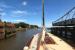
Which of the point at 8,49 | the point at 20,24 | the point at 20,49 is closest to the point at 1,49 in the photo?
the point at 8,49

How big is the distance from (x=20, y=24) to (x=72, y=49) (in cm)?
18727

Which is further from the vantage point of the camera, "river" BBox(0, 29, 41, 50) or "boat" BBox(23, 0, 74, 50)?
"river" BBox(0, 29, 41, 50)

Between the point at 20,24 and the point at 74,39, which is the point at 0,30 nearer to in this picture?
the point at 74,39

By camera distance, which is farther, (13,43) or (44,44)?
(13,43)

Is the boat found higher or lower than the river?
higher

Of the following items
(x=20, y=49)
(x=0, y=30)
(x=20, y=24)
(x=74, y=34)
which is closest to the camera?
(x=74, y=34)

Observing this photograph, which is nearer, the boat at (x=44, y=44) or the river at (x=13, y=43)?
the boat at (x=44, y=44)

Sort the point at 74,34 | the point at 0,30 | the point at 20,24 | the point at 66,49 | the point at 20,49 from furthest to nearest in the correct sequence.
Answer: the point at 20,24, the point at 0,30, the point at 20,49, the point at 74,34, the point at 66,49

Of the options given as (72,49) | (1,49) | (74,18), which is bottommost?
(1,49)

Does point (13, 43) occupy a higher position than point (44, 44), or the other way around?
point (44, 44)

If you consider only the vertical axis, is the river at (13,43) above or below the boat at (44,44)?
below

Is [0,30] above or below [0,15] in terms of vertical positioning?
below

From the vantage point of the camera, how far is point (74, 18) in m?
16.2

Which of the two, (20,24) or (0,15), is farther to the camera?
(20,24)
